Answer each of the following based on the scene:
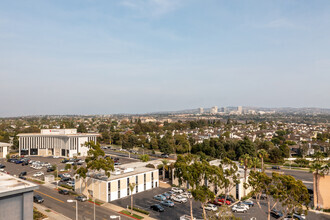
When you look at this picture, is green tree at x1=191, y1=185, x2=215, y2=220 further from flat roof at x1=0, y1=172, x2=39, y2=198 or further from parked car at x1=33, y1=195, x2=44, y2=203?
parked car at x1=33, y1=195, x2=44, y2=203

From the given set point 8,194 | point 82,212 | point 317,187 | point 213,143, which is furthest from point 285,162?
point 8,194

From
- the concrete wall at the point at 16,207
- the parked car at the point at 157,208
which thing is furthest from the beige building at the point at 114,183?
the concrete wall at the point at 16,207

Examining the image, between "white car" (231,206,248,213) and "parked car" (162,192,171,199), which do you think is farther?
"parked car" (162,192,171,199)

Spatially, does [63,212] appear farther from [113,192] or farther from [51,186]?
[51,186]

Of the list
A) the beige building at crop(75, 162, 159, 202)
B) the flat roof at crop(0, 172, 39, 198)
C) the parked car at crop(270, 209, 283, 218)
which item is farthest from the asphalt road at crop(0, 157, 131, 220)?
the parked car at crop(270, 209, 283, 218)

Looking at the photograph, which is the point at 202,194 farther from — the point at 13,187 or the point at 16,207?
the point at 13,187

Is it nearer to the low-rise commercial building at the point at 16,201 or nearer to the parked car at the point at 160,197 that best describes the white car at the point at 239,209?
the parked car at the point at 160,197

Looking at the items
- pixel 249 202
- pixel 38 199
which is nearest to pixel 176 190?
pixel 249 202
